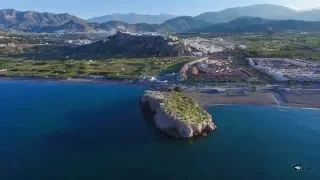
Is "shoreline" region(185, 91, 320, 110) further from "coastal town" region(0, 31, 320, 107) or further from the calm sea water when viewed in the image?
the calm sea water

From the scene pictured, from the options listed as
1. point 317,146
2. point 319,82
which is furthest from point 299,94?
point 317,146

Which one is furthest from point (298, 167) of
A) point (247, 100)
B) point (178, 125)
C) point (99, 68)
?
point (99, 68)

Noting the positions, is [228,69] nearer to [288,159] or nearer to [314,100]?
[314,100]

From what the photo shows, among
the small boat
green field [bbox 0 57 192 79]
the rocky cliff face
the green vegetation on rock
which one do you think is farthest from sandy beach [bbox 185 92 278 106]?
the small boat

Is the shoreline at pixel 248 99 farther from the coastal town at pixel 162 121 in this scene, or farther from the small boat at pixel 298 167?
the small boat at pixel 298 167

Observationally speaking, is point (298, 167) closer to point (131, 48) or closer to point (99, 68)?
point (99, 68)

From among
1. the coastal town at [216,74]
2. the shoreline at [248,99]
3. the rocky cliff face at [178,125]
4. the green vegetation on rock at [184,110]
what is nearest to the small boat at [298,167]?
the rocky cliff face at [178,125]
